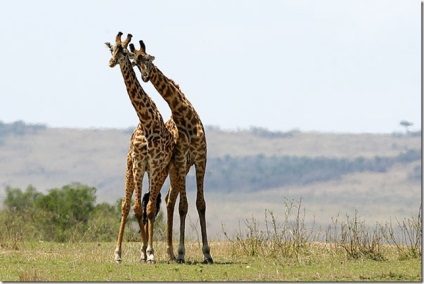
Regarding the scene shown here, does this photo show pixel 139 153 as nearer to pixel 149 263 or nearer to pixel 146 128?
pixel 146 128

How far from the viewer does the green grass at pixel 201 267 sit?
14359 millimetres

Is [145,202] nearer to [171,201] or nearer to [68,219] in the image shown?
[171,201]

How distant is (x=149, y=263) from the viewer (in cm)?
1614

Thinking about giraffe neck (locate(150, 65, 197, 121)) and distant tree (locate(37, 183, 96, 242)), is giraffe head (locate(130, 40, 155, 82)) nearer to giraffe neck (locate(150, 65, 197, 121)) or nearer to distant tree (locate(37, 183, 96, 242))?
giraffe neck (locate(150, 65, 197, 121))

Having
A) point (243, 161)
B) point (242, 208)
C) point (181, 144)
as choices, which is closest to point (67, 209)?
point (181, 144)

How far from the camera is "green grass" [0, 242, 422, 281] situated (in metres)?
14.4

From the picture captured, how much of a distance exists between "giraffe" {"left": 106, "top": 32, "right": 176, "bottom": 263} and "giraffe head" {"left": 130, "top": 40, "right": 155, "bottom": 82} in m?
0.11

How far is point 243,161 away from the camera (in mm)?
76750

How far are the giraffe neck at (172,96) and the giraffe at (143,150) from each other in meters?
0.43

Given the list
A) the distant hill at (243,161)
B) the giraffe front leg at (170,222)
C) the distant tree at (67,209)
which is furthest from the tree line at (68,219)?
the distant hill at (243,161)

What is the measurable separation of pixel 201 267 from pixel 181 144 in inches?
79.3

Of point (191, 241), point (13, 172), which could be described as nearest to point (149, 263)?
point (191, 241)

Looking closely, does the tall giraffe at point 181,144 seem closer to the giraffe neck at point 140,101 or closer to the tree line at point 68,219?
the giraffe neck at point 140,101

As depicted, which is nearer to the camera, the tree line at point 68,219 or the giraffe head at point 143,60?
the giraffe head at point 143,60
